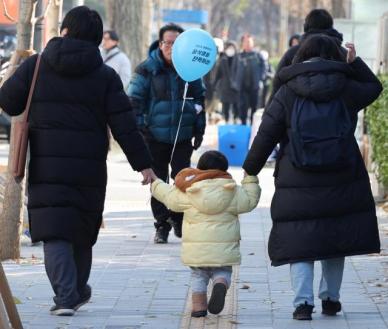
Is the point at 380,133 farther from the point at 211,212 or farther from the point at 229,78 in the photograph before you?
the point at 229,78

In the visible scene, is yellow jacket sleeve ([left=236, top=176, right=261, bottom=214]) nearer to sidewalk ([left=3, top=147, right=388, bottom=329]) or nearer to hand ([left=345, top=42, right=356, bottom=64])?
sidewalk ([left=3, top=147, right=388, bottom=329])

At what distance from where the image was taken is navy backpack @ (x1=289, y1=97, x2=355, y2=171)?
777 cm

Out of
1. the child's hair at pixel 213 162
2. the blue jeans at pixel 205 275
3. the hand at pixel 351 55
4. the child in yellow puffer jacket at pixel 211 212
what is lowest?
the blue jeans at pixel 205 275

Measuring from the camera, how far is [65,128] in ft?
26.2

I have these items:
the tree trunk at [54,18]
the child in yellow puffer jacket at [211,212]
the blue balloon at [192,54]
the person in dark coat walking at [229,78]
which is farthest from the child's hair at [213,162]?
the person in dark coat walking at [229,78]

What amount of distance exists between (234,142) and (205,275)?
1272cm

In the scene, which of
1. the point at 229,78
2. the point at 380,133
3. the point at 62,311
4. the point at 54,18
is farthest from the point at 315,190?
the point at 229,78

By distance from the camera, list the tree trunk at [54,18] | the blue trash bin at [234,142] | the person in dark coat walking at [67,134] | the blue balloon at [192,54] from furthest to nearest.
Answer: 1. the blue trash bin at [234,142]
2. the tree trunk at [54,18]
3. the blue balloon at [192,54]
4. the person in dark coat walking at [67,134]

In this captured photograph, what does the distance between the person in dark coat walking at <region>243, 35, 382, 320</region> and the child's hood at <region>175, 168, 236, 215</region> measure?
198 millimetres

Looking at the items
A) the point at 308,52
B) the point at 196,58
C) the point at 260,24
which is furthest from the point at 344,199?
the point at 260,24

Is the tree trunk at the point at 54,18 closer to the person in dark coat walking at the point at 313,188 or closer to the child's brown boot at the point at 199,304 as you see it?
the person in dark coat walking at the point at 313,188

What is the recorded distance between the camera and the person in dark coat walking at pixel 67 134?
7.98 meters

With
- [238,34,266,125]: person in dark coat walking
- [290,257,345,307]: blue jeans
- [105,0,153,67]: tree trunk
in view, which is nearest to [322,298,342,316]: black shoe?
[290,257,345,307]: blue jeans

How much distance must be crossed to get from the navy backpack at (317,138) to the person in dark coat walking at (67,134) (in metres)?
0.98
